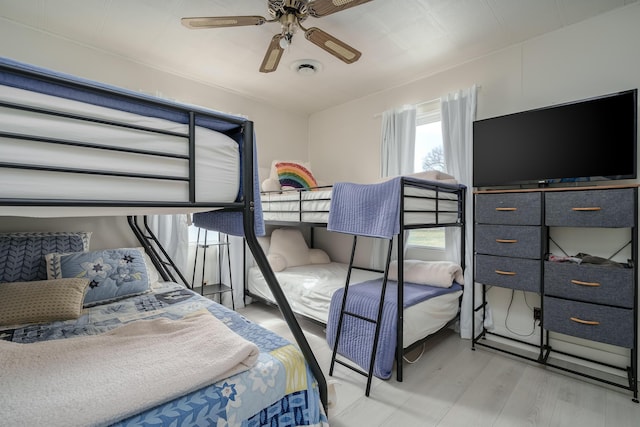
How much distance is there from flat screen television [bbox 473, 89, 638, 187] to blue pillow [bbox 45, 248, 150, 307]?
106 inches

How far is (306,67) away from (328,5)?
1205 mm

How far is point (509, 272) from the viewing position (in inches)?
84.4

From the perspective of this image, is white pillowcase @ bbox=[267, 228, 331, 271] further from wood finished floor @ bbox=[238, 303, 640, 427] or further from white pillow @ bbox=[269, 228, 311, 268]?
wood finished floor @ bbox=[238, 303, 640, 427]

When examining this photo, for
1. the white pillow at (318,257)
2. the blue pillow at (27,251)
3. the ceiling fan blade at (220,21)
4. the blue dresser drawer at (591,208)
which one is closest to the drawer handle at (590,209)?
the blue dresser drawer at (591,208)

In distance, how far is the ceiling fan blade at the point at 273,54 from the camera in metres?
1.90

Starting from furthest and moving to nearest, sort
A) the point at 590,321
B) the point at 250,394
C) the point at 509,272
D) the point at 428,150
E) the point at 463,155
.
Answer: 1. the point at 428,150
2. the point at 463,155
3. the point at 509,272
4. the point at 590,321
5. the point at 250,394

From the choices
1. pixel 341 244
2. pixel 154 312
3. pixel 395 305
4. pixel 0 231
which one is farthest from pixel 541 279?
pixel 0 231

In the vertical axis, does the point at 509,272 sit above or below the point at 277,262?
above

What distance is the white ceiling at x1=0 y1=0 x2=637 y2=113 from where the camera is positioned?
1.97m

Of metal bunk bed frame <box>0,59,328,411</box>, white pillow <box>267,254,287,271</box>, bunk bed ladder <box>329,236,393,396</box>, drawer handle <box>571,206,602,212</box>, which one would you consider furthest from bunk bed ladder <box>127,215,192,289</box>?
drawer handle <box>571,206,602,212</box>

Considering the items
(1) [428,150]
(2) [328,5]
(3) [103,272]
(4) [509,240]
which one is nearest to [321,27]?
(2) [328,5]

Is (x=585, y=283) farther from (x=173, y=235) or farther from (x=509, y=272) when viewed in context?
(x=173, y=235)

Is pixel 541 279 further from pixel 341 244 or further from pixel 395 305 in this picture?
pixel 341 244

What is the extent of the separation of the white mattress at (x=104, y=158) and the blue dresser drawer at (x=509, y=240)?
2.01 metres
